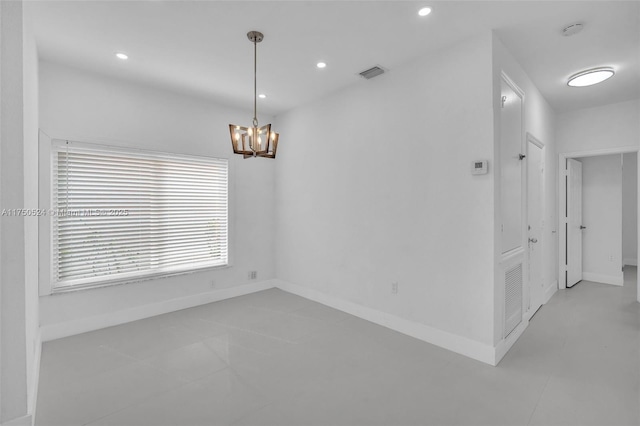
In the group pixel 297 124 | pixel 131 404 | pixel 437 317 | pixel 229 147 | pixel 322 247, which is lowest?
pixel 131 404

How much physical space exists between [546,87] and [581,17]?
5.62ft

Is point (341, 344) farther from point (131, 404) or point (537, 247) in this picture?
point (537, 247)

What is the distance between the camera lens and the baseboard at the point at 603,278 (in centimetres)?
536

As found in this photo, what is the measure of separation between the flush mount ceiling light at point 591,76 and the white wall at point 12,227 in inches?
206

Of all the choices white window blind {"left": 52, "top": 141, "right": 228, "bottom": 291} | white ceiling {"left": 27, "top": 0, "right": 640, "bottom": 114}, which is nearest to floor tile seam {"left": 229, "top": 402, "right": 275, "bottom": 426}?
white window blind {"left": 52, "top": 141, "right": 228, "bottom": 291}

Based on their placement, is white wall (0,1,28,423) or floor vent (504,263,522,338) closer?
white wall (0,1,28,423)

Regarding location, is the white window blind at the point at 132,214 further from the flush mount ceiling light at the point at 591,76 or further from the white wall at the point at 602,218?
the white wall at the point at 602,218

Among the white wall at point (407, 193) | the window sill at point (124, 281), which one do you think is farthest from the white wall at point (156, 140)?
the white wall at point (407, 193)

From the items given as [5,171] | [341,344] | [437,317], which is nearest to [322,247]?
[341,344]

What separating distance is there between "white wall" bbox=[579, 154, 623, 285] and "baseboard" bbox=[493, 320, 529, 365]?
3358 millimetres

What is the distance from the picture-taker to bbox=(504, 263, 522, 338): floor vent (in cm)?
309

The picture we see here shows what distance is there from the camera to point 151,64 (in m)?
3.46

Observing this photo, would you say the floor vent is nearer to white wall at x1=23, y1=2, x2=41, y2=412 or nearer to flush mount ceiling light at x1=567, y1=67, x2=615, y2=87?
flush mount ceiling light at x1=567, y1=67, x2=615, y2=87

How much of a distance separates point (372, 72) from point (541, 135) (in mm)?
2669
